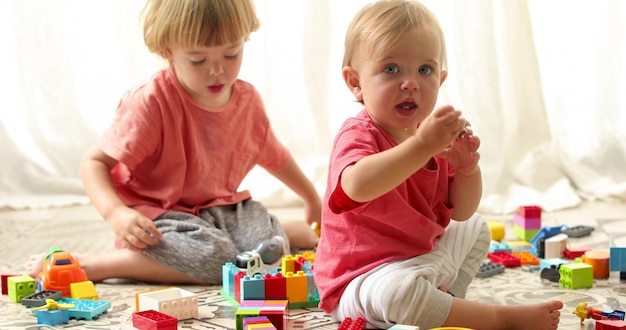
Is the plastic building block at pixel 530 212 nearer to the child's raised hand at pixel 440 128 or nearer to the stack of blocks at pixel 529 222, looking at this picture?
the stack of blocks at pixel 529 222

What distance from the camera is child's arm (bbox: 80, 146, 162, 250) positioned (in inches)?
54.0

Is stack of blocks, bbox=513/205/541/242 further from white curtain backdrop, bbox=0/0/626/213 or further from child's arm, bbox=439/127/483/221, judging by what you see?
child's arm, bbox=439/127/483/221

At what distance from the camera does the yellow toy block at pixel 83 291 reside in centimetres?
128

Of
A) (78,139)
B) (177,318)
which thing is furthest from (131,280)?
(78,139)

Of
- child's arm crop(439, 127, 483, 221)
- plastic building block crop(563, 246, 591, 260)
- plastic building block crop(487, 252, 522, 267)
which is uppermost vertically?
child's arm crop(439, 127, 483, 221)

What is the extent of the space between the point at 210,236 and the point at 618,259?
63 centimetres

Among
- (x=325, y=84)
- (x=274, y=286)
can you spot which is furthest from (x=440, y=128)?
(x=325, y=84)

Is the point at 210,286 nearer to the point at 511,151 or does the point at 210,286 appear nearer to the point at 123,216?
the point at 123,216

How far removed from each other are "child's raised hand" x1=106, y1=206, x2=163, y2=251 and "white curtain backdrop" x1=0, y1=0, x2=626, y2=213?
0.69 metres

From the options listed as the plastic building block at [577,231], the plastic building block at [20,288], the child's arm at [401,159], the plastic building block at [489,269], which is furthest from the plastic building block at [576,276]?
the plastic building block at [20,288]

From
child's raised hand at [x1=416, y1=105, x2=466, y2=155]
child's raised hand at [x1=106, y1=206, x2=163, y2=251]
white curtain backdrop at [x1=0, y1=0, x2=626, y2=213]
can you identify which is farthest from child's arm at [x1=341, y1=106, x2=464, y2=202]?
white curtain backdrop at [x1=0, y1=0, x2=626, y2=213]

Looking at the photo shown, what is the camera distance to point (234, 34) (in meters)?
1.42

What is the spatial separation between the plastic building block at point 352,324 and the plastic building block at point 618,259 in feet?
1.57

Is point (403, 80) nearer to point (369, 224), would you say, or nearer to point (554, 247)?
point (369, 224)
